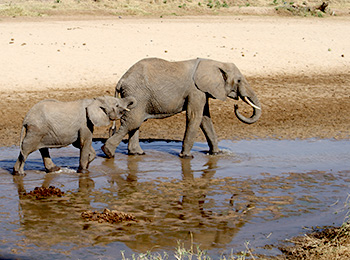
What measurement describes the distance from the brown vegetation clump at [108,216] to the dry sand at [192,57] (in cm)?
441

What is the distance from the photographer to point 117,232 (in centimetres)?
611

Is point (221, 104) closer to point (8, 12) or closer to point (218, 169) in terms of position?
point (218, 169)

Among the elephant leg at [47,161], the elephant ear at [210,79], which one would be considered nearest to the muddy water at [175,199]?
the elephant leg at [47,161]

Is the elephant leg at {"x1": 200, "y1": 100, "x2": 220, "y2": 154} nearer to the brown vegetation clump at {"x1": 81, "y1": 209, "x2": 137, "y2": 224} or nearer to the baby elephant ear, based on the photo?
the baby elephant ear

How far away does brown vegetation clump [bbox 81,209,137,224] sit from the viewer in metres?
6.37

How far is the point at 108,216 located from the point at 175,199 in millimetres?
1187

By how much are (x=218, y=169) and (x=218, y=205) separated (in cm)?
180

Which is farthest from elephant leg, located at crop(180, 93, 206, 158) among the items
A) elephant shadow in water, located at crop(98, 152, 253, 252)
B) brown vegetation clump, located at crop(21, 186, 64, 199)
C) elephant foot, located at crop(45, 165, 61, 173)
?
brown vegetation clump, located at crop(21, 186, 64, 199)

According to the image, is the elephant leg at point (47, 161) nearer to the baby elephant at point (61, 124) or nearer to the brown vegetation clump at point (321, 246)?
the baby elephant at point (61, 124)

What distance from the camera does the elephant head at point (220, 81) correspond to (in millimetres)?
9516

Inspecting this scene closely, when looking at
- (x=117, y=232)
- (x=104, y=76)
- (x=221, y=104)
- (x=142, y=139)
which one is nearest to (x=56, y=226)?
(x=117, y=232)

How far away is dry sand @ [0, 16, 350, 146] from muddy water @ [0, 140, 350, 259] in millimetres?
1599

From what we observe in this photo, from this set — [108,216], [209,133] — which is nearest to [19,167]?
[108,216]

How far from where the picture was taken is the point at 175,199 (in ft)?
24.2
